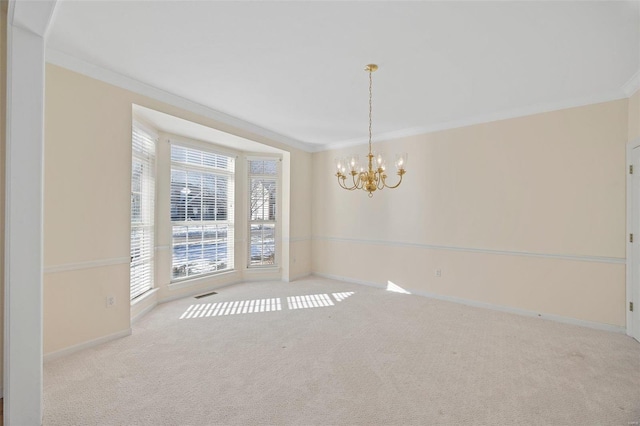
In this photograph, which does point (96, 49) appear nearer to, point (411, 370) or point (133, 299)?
point (133, 299)

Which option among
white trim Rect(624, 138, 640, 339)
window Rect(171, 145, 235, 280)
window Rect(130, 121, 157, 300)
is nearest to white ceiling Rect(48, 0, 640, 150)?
white trim Rect(624, 138, 640, 339)

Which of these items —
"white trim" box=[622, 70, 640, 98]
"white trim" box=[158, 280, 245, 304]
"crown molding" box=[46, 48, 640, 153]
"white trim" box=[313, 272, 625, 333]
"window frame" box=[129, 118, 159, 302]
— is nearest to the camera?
"crown molding" box=[46, 48, 640, 153]

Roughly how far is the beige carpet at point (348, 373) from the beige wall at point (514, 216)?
1.73ft

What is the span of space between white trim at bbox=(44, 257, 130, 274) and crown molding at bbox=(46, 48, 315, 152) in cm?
183

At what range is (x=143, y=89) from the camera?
Answer: 325 centimetres

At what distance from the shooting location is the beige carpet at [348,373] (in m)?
1.91

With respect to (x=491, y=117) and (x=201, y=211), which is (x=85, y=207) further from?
(x=491, y=117)

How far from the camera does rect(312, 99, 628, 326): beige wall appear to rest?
334 centimetres

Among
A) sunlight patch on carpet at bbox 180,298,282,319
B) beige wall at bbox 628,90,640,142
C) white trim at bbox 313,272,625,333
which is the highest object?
beige wall at bbox 628,90,640,142

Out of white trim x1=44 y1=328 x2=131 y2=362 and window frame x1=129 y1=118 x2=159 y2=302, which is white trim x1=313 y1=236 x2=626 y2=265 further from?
white trim x1=44 y1=328 x2=131 y2=362

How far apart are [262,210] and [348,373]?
12.7 ft

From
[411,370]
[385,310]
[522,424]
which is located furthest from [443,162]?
[522,424]

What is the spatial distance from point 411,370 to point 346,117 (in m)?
3.30

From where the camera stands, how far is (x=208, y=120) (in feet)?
13.3
